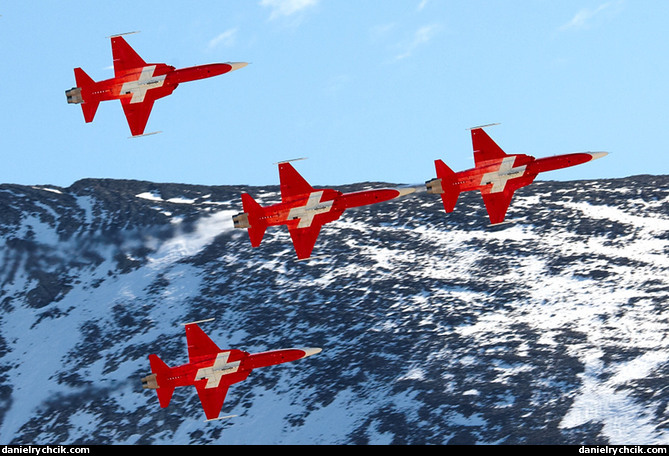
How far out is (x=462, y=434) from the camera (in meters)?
150

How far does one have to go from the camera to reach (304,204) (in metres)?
96.3

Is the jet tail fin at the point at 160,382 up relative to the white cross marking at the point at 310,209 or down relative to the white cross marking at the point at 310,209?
down

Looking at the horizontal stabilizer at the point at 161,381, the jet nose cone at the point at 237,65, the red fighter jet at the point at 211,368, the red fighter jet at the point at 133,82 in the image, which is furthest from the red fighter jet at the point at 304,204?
the horizontal stabilizer at the point at 161,381

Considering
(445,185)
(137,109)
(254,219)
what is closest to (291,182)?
(254,219)

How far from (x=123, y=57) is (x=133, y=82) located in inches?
92.0

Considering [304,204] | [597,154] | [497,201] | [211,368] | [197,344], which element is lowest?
[211,368]

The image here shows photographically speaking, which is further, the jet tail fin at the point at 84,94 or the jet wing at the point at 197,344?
the jet wing at the point at 197,344

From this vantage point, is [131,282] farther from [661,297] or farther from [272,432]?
[661,297]

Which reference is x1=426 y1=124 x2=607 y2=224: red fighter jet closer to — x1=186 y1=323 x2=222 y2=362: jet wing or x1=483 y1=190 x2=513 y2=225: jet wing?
x1=483 y1=190 x2=513 y2=225: jet wing

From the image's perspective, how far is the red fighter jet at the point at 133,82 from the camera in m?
97.0

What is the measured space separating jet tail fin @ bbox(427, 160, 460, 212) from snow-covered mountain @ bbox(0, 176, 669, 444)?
5984 cm

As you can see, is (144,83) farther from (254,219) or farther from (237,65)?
(254,219)

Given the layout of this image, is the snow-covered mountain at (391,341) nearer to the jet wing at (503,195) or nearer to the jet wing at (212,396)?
the jet wing at (503,195)
